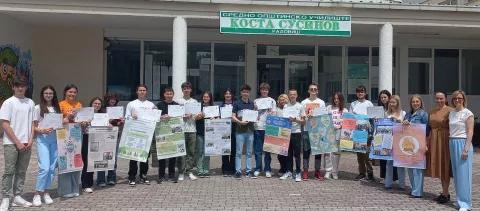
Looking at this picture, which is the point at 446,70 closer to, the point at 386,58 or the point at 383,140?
the point at 386,58

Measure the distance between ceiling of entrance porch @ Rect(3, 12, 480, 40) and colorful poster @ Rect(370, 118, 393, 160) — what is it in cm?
561

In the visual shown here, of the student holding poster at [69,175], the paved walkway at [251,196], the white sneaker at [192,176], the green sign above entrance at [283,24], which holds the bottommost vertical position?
the paved walkway at [251,196]

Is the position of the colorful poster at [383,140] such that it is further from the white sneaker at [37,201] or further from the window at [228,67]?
the window at [228,67]

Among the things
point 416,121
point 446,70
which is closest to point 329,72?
point 446,70

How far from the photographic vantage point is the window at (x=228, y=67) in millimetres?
16766

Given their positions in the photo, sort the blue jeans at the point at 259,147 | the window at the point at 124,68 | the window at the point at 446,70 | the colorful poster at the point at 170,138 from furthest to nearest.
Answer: the window at the point at 446,70
the window at the point at 124,68
the blue jeans at the point at 259,147
the colorful poster at the point at 170,138

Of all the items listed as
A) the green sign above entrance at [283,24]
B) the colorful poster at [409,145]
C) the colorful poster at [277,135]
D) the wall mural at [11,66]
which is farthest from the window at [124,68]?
the colorful poster at [409,145]

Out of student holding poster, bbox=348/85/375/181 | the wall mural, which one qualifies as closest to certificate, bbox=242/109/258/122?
student holding poster, bbox=348/85/375/181

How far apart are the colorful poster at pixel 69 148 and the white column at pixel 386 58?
8480mm

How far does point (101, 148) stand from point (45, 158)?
3.78ft

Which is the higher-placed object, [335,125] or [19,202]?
[335,125]

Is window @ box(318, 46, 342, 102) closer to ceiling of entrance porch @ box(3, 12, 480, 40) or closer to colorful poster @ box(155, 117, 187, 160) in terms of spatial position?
ceiling of entrance porch @ box(3, 12, 480, 40)

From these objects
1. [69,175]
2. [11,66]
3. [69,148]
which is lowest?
[69,175]

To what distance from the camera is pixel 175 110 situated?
892cm
